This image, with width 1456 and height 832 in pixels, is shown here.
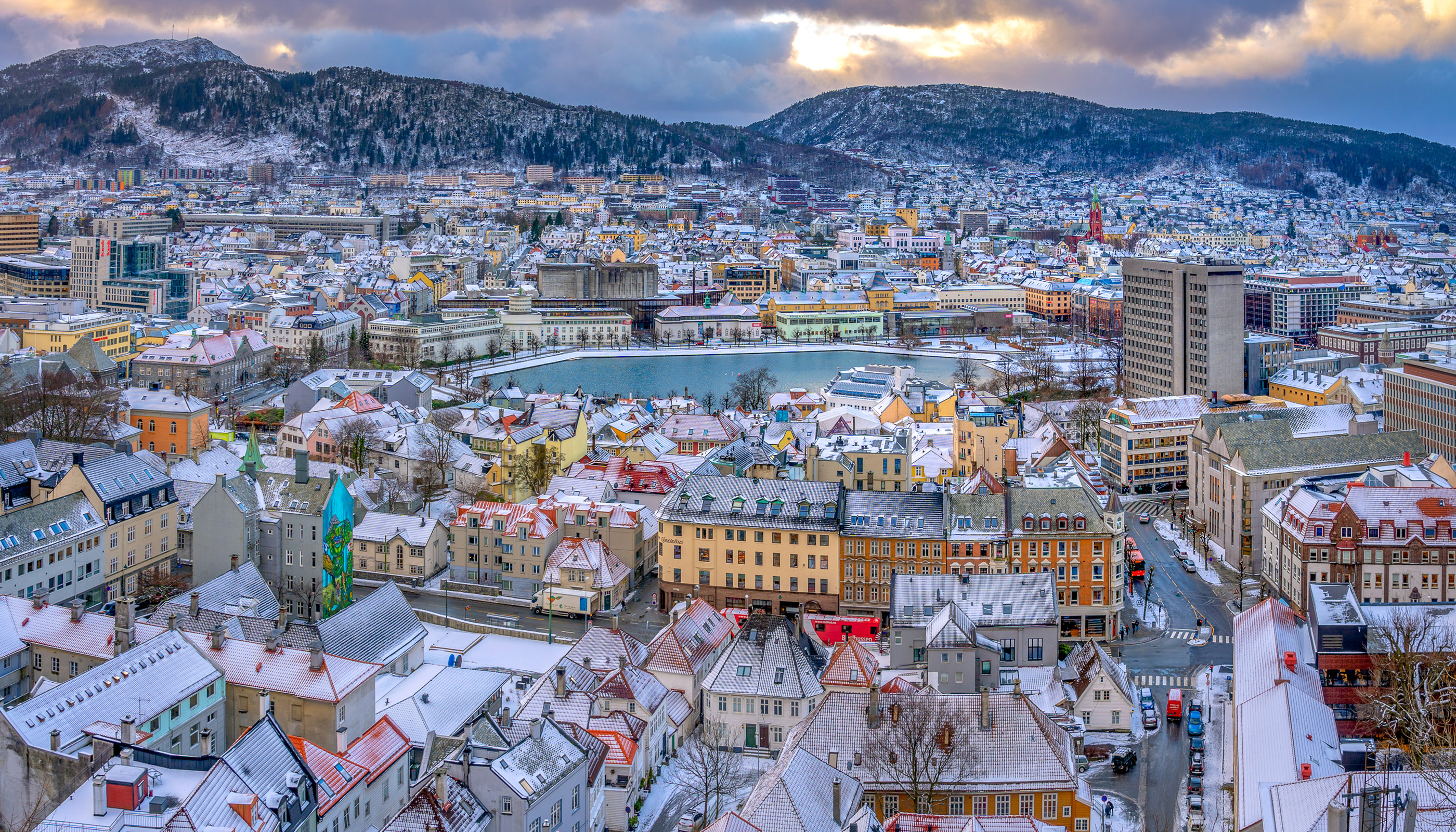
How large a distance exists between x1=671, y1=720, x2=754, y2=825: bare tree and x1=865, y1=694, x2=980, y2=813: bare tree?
1907 millimetres

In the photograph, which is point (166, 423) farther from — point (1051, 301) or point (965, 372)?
point (1051, 301)

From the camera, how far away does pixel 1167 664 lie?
20.8m

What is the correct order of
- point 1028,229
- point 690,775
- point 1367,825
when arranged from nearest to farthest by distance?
point 1367,825, point 690,775, point 1028,229

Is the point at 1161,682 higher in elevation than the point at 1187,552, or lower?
lower

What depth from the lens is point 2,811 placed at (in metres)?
13.9

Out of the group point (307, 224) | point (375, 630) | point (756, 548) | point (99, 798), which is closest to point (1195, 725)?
point (756, 548)

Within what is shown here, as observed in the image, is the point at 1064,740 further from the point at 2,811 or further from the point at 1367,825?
the point at 2,811

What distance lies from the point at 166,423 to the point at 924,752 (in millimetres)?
25017

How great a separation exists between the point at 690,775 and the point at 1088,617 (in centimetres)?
830

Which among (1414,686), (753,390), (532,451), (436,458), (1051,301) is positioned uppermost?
(1051,301)

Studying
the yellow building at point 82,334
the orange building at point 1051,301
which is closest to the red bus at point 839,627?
the yellow building at point 82,334

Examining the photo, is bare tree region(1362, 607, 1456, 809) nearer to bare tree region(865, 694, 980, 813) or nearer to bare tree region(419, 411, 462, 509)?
bare tree region(865, 694, 980, 813)

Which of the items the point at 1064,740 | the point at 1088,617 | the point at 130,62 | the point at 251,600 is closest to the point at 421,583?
the point at 251,600

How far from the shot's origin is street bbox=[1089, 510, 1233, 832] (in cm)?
1622
